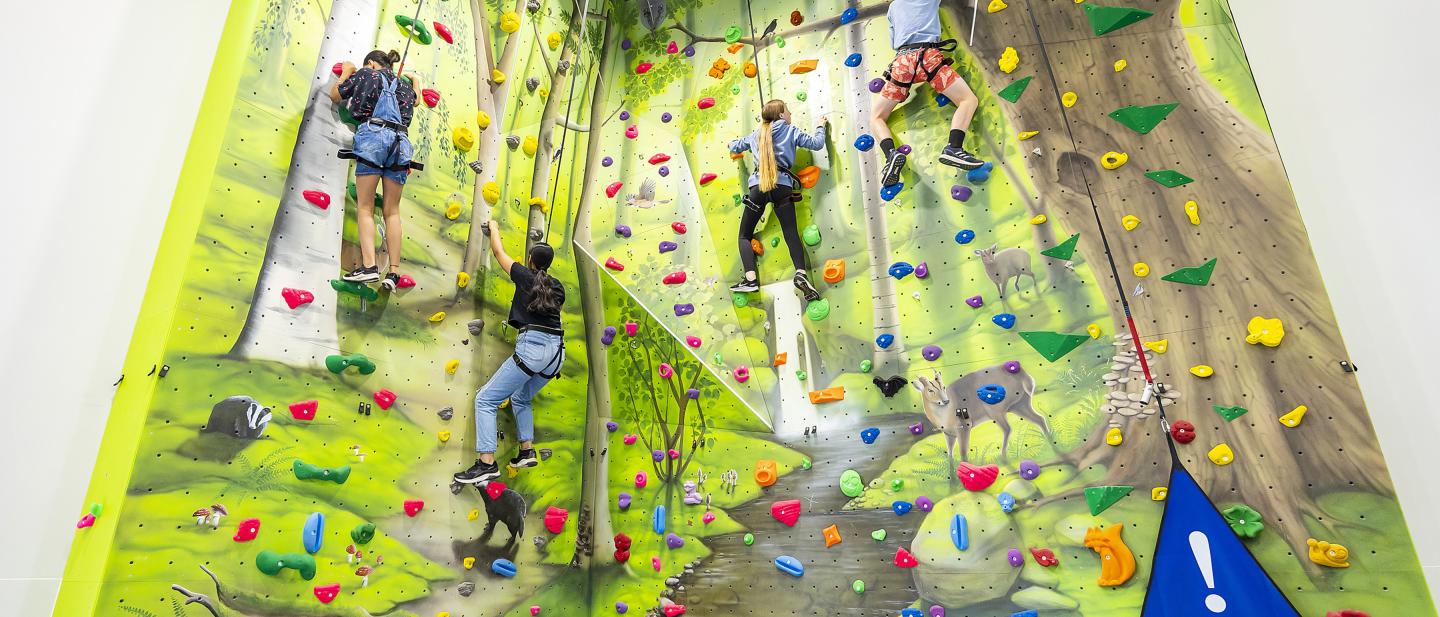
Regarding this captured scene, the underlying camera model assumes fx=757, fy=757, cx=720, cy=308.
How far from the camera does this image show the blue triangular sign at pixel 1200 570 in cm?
310

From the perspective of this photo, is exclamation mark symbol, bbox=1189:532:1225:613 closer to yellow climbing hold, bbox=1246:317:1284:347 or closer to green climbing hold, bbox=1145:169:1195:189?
yellow climbing hold, bbox=1246:317:1284:347

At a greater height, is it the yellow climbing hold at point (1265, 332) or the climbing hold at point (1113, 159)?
→ the climbing hold at point (1113, 159)

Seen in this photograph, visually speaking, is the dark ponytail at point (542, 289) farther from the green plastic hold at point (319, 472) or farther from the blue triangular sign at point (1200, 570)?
the blue triangular sign at point (1200, 570)

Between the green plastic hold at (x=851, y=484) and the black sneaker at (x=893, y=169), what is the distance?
1624 millimetres

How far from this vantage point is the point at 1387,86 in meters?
2.89

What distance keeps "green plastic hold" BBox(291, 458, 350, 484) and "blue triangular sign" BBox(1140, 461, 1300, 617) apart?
3492 millimetres

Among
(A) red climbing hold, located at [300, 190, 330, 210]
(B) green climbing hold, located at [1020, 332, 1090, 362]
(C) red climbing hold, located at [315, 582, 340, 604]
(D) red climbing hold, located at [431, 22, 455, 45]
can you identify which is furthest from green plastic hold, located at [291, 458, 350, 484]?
(B) green climbing hold, located at [1020, 332, 1090, 362]

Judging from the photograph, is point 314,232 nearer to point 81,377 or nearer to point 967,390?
point 81,377

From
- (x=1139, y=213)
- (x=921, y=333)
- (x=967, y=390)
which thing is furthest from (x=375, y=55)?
(x=1139, y=213)

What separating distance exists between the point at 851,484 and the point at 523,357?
1.84 m

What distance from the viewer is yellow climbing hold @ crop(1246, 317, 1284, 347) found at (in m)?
3.30

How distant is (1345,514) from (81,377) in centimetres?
474

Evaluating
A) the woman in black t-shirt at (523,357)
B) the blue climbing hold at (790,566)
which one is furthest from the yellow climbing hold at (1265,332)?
the woman in black t-shirt at (523,357)

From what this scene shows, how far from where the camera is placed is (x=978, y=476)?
12.3 ft
